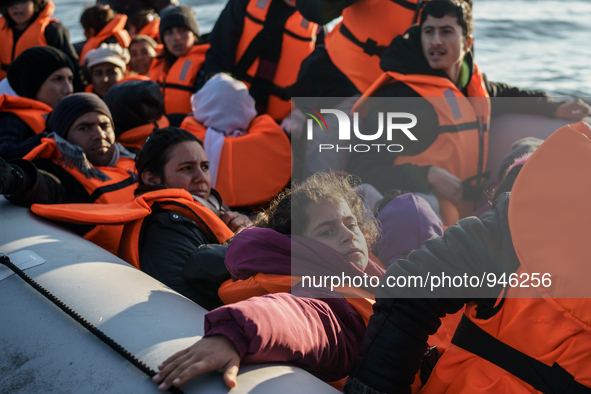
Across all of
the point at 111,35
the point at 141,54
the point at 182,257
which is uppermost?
the point at 111,35

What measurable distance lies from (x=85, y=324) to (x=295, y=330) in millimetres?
387

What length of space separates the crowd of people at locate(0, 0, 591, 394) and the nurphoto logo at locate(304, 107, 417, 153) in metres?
0.02

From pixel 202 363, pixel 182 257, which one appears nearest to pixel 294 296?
pixel 202 363

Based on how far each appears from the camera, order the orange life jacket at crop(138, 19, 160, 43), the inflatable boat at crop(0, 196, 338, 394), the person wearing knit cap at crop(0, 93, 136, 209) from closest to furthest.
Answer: the inflatable boat at crop(0, 196, 338, 394), the person wearing knit cap at crop(0, 93, 136, 209), the orange life jacket at crop(138, 19, 160, 43)

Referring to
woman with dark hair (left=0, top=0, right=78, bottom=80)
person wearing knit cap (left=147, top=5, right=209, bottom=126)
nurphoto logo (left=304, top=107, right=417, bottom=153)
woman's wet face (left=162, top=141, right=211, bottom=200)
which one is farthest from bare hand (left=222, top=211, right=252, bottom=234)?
woman with dark hair (left=0, top=0, right=78, bottom=80)

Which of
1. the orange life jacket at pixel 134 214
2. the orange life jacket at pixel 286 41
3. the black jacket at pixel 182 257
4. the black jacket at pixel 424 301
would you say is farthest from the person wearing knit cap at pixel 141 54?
the black jacket at pixel 424 301

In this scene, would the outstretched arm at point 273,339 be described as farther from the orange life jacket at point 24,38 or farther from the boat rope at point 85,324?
the orange life jacket at point 24,38

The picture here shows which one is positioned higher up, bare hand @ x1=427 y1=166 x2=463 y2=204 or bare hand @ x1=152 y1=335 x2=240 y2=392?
bare hand @ x1=152 y1=335 x2=240 y2=392

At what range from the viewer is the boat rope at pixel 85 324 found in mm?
817

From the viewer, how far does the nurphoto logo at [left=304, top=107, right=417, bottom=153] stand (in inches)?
78.8

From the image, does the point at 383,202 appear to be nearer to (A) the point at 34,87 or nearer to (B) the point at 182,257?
(B) the point at 182,257

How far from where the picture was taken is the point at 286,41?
8.88ft

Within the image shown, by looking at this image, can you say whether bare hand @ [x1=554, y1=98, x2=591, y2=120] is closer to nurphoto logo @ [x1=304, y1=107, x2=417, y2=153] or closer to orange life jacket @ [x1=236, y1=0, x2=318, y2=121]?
nurphoto logo @ [x1=304, y1=107, x2=417, y2=153]

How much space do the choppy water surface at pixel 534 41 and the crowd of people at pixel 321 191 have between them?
Result: 1868 mm
